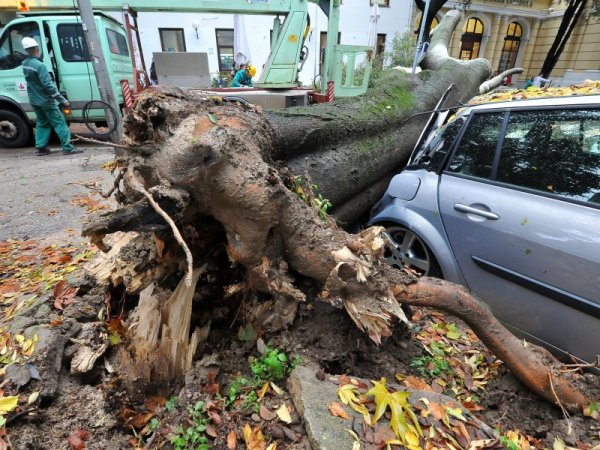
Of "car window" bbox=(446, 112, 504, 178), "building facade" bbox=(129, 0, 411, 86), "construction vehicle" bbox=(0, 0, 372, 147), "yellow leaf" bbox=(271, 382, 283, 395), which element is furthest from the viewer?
"building facade" bbox=(129, 0, 411, 86)

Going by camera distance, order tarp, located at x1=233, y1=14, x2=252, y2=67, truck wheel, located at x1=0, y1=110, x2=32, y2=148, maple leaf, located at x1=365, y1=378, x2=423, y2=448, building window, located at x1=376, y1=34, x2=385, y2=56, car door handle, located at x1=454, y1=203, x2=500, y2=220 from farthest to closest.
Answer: building window, located at x1=376, y1=34, x2=385, y2=56, tarp, located at x1=233, y1=14, x2=252, y2=67, truck wheel, located at x1=0, y1=110, x2=32, y2=148, car door handle, located at x1=454, y1=203, x2=500, y2=220, maple leaf, located at x1=365, y1=378, x2=423, y2=448

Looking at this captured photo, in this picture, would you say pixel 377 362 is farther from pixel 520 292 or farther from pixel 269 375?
pixel 520 292

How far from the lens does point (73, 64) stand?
8.29m

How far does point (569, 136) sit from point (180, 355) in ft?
9.06

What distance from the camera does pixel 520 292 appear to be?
2.39 meters

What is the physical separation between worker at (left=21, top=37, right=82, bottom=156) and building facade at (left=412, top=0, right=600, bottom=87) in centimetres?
1849

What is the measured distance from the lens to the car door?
2.08 meters

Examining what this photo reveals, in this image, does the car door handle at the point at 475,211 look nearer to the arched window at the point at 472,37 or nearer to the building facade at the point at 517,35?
the building facade at the point at 517,35

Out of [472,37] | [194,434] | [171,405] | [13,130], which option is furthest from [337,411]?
[472,37]

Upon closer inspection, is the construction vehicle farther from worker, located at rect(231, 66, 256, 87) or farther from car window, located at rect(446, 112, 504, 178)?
car window, located at rect(446, 112, 504, 178)

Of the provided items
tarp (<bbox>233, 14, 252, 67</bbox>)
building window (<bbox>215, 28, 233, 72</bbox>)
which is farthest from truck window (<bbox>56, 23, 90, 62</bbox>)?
building window (<bbox>215, 28, 233, 72</bbox>)

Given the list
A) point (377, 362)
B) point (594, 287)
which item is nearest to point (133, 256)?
point (377, 362)

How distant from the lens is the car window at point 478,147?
268cm

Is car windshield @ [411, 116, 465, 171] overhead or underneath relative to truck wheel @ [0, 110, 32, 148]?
overhead
